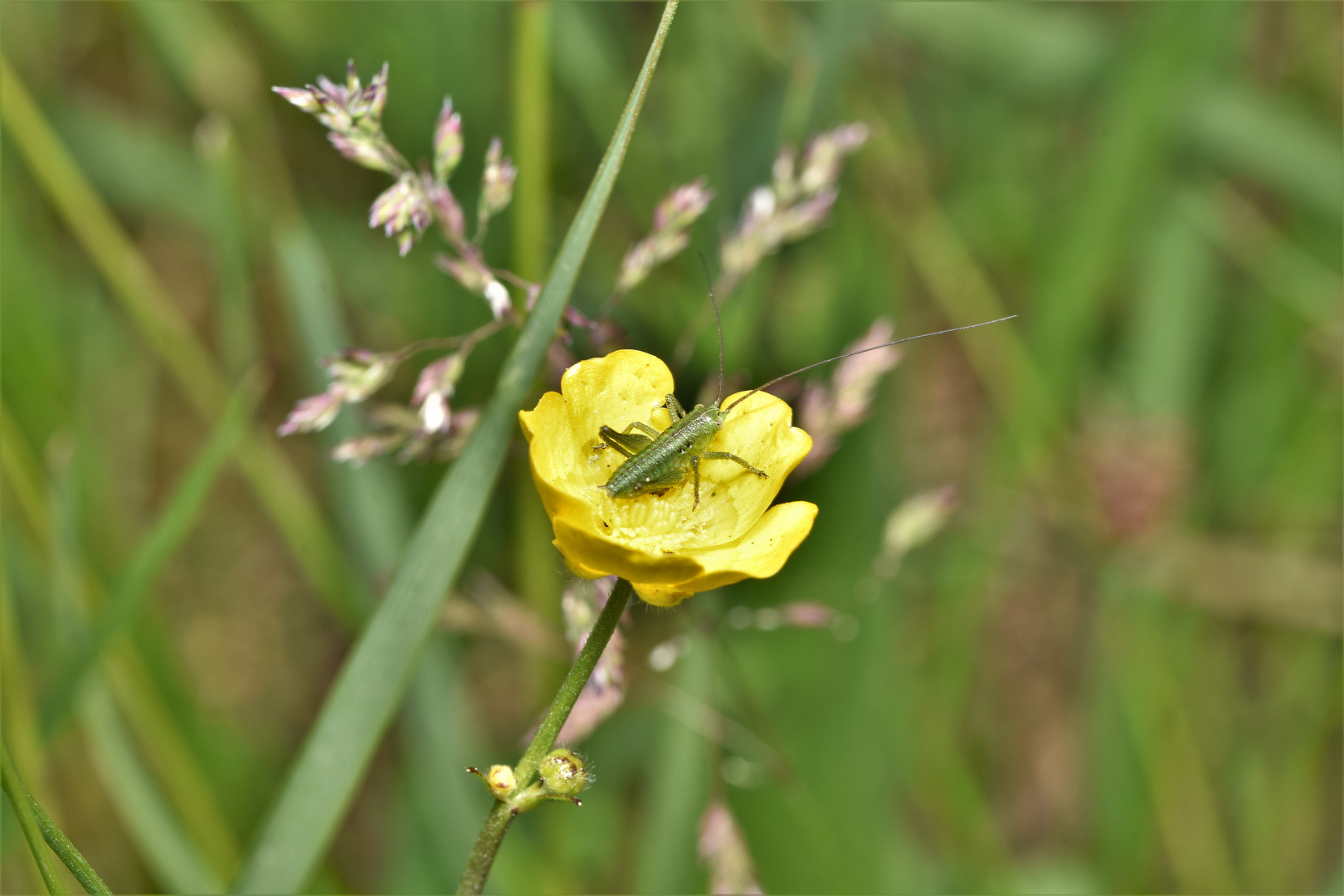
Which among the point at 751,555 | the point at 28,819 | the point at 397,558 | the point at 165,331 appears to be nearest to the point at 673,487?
the point at 751,555

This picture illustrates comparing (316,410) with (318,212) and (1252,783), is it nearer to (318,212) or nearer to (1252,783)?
(318,212)

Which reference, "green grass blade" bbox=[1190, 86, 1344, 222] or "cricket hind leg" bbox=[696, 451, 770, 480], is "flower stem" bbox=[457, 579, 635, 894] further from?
"green grass blade" bbox=[1190, 86, 1344, 222]

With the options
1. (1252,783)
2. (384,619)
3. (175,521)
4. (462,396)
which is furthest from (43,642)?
(1252,783)

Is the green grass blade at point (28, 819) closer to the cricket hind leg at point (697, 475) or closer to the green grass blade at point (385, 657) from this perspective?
the green grass blade at point (385, 657)

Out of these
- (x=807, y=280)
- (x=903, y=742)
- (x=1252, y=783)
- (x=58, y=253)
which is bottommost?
(x=1252, y=783)

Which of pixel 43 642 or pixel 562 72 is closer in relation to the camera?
pixel 43 642
